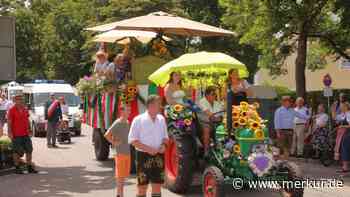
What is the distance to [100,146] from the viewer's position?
15.9 metres

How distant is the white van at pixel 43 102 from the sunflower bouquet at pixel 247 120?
1579 cm

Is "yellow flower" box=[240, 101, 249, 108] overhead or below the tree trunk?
below

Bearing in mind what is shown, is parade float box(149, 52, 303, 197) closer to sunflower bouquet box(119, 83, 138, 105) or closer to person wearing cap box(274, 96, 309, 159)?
sunflower bouquet box(119, 83, 138, 105)

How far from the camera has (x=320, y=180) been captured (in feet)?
42.4

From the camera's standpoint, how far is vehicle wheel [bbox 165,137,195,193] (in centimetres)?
1030

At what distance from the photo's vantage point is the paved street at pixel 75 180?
11140 mm

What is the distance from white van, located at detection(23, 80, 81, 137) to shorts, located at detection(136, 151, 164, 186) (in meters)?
16.8

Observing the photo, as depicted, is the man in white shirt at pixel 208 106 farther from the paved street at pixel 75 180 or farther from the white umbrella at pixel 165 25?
the white umbrella at pixel 165 25

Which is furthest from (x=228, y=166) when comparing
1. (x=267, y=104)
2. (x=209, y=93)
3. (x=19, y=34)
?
(x=19, y=34)

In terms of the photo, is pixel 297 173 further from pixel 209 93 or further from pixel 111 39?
pixel 111 39

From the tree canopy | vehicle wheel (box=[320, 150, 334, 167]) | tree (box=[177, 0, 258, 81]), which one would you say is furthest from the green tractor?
tree (box=[177, 0, 258, 81])

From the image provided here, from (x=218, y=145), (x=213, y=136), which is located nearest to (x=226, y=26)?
(x=213, y=136)

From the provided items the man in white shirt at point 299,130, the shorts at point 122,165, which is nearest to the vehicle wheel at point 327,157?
the man in white shirt at point 299,130

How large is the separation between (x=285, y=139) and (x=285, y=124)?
456mm
